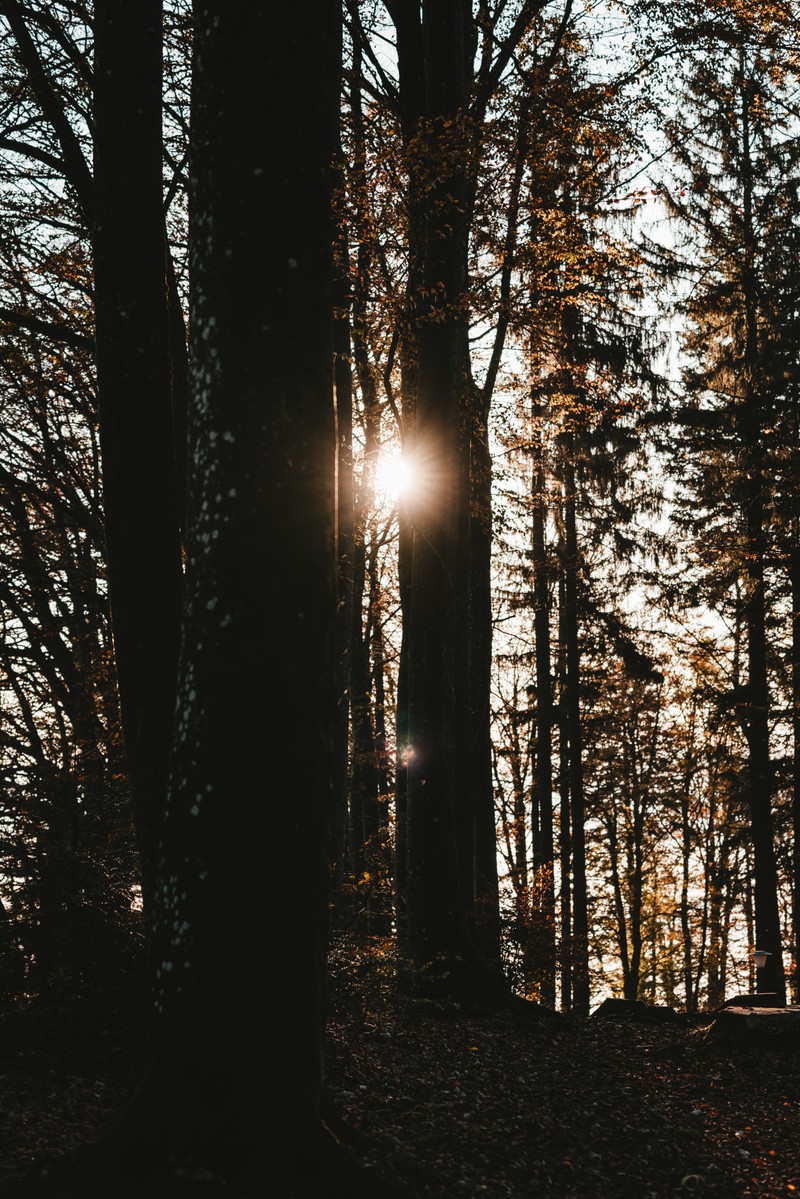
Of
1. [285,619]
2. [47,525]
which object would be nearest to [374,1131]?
[285,619]

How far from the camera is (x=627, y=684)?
2383 centimetres

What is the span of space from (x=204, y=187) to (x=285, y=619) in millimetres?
1801

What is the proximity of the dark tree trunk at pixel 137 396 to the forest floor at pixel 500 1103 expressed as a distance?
3.97 feet

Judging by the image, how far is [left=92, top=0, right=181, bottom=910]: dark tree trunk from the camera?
5230mm

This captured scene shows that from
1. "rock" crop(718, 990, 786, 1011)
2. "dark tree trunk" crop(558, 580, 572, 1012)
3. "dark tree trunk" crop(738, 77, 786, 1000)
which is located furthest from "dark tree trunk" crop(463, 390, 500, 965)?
"dark tree trunk" crop(738, 77, 786, 1000)

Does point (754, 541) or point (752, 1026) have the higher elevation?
point (754, 541)

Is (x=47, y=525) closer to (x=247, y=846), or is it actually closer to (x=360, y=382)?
(x=360, y=382)

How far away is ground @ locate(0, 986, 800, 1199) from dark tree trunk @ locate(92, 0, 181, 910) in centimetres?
121

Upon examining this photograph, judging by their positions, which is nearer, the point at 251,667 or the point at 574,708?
the point at 251,667

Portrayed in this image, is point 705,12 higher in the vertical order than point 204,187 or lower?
higher

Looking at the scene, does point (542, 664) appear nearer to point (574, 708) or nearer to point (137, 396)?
point (574, 708)

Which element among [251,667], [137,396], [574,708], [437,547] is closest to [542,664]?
[574,708]

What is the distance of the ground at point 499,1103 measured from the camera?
14.8 feet

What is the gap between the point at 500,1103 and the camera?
234 inches
